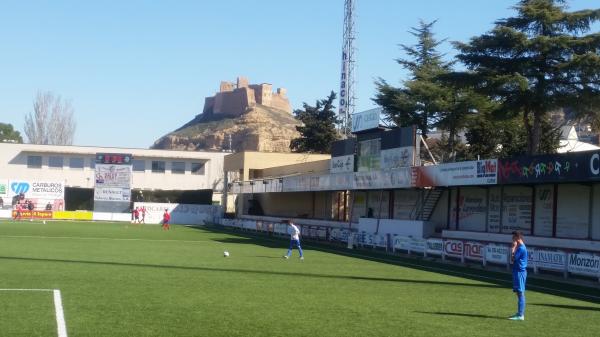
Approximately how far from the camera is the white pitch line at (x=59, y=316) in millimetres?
11406

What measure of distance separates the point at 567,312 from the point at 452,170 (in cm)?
1987

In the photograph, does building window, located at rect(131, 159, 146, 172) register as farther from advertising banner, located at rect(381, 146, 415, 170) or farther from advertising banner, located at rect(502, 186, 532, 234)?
advertising banner, located at rect(502, 186, 532, 234)

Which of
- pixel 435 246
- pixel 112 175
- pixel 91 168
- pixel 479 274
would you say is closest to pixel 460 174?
pixel 435 246

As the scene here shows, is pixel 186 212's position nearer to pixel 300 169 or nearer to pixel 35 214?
pixel 35 214

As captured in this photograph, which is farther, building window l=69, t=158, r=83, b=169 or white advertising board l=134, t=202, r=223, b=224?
building window l=69, t=158, r=83, b=169

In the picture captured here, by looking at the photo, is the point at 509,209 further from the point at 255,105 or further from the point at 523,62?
the point at 255,105

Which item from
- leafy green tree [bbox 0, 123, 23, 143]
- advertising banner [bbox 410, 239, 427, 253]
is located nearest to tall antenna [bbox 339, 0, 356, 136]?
advertising banner [bbox 410, 239, 427, 253]

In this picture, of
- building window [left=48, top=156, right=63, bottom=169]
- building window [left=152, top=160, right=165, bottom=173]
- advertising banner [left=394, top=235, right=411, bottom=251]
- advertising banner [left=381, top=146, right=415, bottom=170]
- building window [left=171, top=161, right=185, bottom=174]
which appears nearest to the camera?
advertising banner [left=394, top=235, right=411, bottom=251]

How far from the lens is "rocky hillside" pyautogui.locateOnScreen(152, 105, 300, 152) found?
18262 centimetres

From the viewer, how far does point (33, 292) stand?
53.1 ft

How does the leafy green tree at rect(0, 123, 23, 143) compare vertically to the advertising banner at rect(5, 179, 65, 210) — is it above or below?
above

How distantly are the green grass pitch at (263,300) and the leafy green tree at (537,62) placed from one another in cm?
1829

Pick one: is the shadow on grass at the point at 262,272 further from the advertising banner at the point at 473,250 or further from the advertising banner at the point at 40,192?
the advertising banner at the point at 40,192

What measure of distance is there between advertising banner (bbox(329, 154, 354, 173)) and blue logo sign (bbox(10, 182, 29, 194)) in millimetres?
37212
